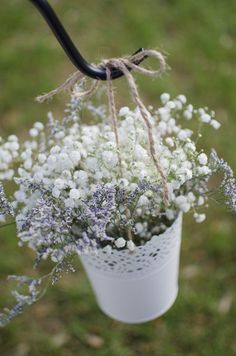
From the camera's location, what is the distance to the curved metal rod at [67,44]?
50.1 inches

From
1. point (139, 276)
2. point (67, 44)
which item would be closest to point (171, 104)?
point (67, 44)

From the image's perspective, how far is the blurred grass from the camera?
8.03 feet

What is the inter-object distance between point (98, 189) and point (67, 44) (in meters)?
0.40

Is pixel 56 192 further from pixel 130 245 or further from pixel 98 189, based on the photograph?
pixel 130 245

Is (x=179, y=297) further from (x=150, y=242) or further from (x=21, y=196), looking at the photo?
(x=21, y=196)

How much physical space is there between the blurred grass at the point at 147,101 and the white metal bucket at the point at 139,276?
0.45 meters

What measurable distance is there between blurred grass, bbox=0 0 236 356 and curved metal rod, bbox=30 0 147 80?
2.35ft

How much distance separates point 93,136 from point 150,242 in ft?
1.28

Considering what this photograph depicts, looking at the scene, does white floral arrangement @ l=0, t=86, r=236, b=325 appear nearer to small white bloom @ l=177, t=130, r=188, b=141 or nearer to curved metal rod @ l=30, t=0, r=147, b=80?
small white bloom @ l=177, t=130, r=188, b=141

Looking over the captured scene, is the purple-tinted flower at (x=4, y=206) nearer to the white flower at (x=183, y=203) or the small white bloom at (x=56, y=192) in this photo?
the small white bloom at (x=56, y=192)

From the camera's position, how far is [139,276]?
5.89 feet

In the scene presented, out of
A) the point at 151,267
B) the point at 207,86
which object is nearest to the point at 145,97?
the point at 207,86

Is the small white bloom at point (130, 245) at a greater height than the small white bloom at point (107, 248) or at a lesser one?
greater

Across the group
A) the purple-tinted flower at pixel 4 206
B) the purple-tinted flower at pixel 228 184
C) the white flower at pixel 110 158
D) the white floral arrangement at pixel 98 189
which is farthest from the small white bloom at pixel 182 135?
the purple-tinted flower at pixel 4 206
